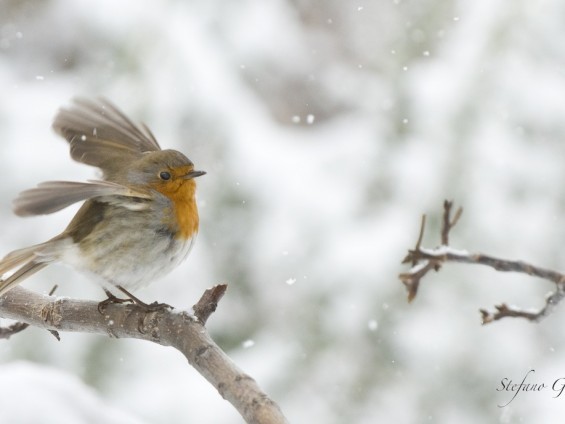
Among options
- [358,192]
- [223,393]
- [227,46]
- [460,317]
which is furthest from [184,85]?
[223,393]

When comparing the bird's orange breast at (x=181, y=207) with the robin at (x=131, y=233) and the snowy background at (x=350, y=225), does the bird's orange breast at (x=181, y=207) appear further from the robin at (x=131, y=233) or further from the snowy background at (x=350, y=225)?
the snowy background at (x=350, y=225)

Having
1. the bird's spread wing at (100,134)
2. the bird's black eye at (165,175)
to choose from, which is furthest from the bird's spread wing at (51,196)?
Result: the bird's spread wing at (100,134)

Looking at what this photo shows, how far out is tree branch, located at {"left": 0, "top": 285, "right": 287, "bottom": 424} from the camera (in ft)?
4.48

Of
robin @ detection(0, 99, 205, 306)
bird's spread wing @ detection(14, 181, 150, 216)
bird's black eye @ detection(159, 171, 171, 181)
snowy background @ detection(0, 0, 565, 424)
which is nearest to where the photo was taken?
bird's spread wing @ detection(14, 181, 150, 216)

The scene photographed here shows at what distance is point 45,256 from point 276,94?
460cm

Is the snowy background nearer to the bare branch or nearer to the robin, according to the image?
the robin

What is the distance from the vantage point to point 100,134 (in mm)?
2504

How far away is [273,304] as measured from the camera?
4051mm

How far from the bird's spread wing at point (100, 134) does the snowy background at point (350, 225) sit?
4.13 feet

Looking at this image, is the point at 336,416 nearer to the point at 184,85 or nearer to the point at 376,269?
the point at 376,269

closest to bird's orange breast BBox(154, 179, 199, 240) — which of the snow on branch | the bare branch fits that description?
the bare branch

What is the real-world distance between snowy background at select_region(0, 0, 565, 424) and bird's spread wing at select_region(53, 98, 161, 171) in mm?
1258

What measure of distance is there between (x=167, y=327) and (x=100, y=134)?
103 cm

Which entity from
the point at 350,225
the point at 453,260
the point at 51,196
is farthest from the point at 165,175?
the point at 350,225
